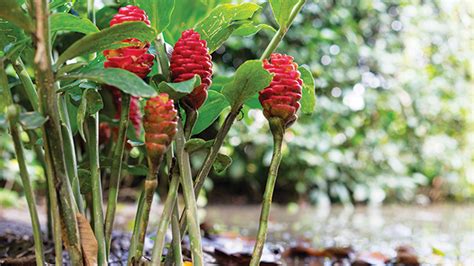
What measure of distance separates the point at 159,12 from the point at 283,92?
0.17 meters

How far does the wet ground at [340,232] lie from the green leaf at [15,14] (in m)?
0.72

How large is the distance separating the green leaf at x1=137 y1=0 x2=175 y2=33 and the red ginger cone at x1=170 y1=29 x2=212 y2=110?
0.21 ft

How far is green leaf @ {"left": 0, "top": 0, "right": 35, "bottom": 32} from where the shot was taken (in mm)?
447

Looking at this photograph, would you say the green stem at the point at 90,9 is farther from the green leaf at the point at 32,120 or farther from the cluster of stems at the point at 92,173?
the green leaf at the point at 32,120

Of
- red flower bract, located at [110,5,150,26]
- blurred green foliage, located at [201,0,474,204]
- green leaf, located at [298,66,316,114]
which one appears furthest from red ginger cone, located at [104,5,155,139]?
blurred green foliage, located at [201,0,474,204]

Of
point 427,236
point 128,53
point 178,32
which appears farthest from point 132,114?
point 427,236

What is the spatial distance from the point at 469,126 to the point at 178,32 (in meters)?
4.43

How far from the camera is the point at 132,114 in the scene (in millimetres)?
924

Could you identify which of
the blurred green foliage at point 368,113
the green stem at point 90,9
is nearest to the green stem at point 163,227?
the green stem at point 90,9

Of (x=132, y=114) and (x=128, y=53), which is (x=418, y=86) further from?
(x=128, y=53)

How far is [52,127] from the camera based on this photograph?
471 millimetres

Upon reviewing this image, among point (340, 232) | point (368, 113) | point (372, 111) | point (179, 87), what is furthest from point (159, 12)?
point (372, 111)

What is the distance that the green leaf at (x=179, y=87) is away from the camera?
479 mm

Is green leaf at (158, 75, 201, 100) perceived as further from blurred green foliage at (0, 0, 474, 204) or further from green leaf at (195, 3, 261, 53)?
blurred green foliage at (0, 0, 474, 204)
